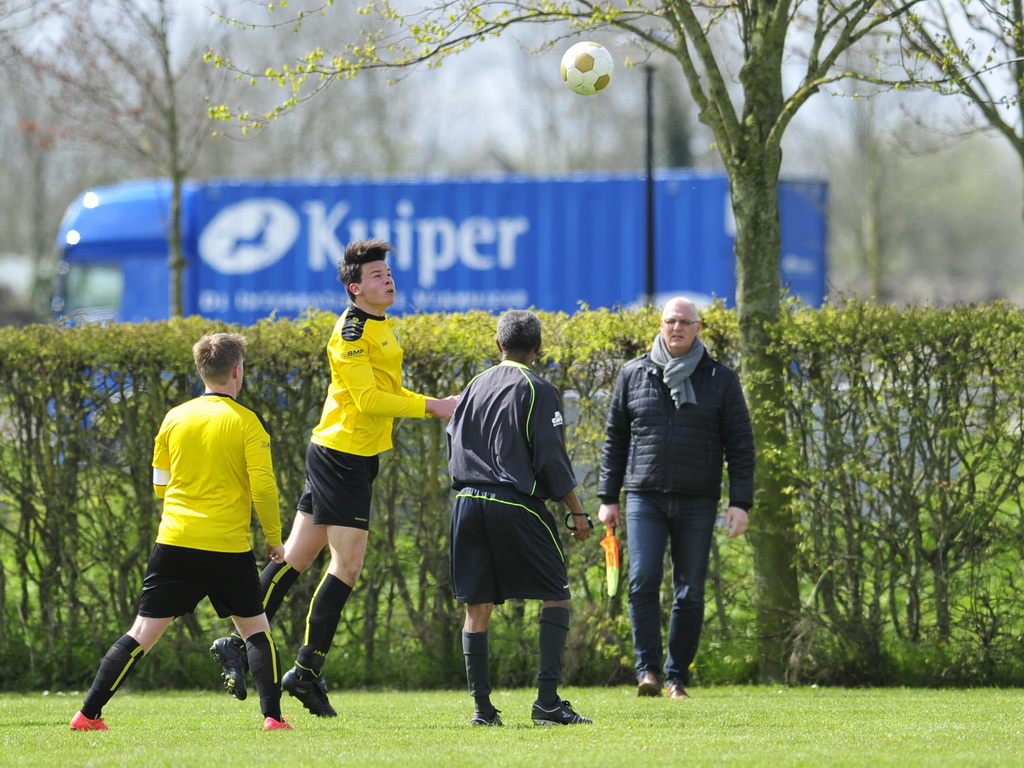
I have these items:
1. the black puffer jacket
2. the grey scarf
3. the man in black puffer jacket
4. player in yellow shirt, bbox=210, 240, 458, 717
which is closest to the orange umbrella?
the man in black puffer jacket

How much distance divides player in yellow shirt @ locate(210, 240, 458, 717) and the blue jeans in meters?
1.60

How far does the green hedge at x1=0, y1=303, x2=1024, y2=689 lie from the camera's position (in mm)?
7512

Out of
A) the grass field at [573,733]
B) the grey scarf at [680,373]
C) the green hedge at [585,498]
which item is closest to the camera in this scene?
the grass field at [573,733]

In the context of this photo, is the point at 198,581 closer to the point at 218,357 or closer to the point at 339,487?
the point at 339,487

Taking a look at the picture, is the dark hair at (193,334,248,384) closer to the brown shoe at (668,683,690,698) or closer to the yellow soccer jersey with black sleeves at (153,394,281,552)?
the yellow soccer jersey with black sleeves at (153,394,281,552)

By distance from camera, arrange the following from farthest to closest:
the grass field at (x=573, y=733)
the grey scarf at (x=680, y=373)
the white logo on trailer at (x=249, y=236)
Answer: the white logo on trailer at (x=249, y=236) → the grey scarf at (x=680, y=373) → the grass field at (x=573, y=733)

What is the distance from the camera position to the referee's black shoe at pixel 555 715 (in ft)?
19.8

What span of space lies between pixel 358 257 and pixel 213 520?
1.46 m

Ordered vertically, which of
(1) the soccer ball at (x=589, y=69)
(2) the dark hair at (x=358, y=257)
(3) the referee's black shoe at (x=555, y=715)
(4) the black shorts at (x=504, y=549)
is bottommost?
(3) the referee's black shoe at (x=555, y=715)

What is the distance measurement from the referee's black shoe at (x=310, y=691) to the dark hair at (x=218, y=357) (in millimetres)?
1493

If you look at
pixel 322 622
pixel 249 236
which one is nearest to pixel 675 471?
pixel 322 622

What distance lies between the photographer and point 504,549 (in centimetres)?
591

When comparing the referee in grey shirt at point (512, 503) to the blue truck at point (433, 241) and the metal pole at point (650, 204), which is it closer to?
the metal pole at point (650, 204)

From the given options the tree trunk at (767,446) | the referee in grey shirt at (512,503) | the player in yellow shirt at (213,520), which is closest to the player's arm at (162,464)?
the player in yellow shirt at (213,520)
